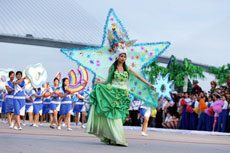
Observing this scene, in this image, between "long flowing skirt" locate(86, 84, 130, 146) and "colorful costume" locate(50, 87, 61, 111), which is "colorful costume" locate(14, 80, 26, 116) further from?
"long flowing skirt" locate(86, 84, 130, 146)

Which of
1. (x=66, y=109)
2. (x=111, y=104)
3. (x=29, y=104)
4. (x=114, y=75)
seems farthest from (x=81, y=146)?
(x=29, y=104)

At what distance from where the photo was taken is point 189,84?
52.9m

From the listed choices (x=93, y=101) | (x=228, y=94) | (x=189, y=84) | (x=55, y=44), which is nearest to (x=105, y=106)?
(x=93, y=101)

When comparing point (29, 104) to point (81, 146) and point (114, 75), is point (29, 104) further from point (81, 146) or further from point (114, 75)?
point (81, 146)

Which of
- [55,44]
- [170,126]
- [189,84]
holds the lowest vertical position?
[170,126]

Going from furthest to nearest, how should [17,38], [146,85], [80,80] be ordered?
[17,38], [80,80], [146,85]

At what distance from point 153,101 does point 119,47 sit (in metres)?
1.42

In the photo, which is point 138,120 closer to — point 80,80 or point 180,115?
point 180,115

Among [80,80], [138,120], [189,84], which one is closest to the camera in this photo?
[80,80]

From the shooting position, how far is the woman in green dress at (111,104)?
288 inches

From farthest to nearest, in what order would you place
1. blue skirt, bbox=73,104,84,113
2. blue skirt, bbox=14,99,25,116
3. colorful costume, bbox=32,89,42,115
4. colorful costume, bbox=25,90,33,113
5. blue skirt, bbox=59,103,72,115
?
→ blue skirt, bbox=73,104,84,113
colorful costume, bbox=32,89,42,115
colorful costume, bbox=25,90,33,113
blue skirt, bbox=59,103,72,115
blue skirt, bbox=14,99,25,116

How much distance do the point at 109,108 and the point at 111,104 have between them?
8 centimetres

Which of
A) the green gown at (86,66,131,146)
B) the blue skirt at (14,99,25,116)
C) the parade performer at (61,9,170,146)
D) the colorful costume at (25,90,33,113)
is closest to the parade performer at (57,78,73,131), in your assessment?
the blue skirt at (14,99,25,116)

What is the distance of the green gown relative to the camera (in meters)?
7.30
